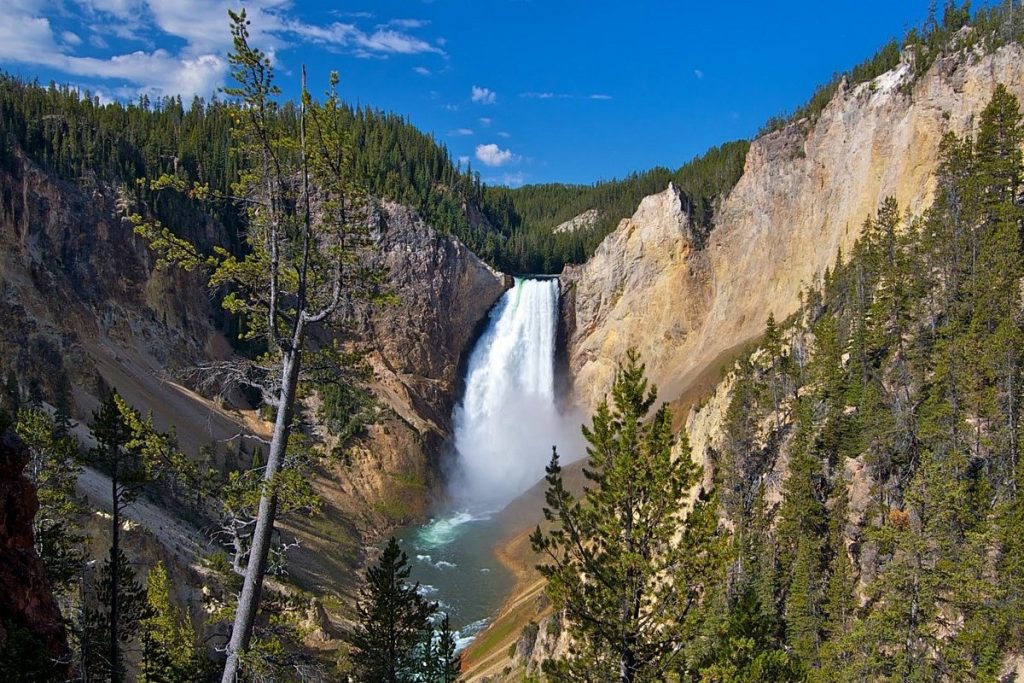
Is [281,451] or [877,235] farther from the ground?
[877,235]

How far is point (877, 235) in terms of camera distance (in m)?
42.5

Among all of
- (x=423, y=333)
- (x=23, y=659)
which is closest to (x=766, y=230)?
(x=423, y=333)

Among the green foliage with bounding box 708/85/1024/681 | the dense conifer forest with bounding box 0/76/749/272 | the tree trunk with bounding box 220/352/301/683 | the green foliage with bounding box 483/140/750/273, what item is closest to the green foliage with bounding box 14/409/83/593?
the tree trunk with bounding box 220/352/301/683

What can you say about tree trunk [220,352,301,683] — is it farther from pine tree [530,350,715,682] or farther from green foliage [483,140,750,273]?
green foliage [483,140,750,273]

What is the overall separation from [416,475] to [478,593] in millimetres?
20349

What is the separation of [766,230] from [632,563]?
5972cm

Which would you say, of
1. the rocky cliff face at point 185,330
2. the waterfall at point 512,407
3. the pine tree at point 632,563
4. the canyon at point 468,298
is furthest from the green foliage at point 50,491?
the waterfall at point 512,407

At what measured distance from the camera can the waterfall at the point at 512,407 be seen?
236ft

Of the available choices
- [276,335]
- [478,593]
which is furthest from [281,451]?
[478,593]

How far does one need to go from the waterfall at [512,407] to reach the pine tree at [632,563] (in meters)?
58.4

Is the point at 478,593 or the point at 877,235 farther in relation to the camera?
the point at 478,593

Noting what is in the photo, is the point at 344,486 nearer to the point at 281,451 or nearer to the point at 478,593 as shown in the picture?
the point at 478,593

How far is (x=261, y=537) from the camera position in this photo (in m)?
8.35

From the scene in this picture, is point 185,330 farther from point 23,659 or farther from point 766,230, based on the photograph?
point 23,659
